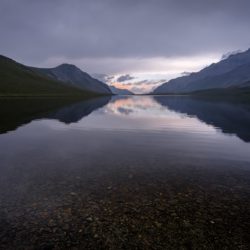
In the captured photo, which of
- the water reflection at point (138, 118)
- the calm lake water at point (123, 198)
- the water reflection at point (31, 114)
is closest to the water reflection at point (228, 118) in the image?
the water reflection at point (138, 118)

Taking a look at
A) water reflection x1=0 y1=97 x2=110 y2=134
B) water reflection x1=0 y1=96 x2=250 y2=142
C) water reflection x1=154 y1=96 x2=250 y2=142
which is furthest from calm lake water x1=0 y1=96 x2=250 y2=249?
water reflection x1=0 y1=97 x2=110 y2=134

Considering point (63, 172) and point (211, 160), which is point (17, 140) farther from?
point (211, 160)

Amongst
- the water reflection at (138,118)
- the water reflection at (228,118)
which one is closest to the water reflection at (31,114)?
the water reflection at (138,118)

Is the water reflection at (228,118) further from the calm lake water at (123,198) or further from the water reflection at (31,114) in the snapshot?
the water reflection at (31,114)

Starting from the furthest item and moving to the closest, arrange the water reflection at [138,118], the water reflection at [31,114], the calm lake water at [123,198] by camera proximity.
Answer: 1. the water reflection at [31,114]
2. the water reflection at [138,118]
3. the calm lake water at [123,198]

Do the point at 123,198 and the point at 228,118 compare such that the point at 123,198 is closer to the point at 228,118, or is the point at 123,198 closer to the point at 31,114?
the point at 228,118

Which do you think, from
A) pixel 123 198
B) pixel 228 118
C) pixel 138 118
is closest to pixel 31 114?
pixel 138 118

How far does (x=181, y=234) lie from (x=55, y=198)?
315 inches

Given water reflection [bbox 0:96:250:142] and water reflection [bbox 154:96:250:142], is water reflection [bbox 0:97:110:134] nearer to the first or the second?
water reflection [bbox 0:96:250:142]

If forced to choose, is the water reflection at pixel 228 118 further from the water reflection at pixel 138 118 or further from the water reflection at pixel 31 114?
→ the water reflection at pixel 31 114

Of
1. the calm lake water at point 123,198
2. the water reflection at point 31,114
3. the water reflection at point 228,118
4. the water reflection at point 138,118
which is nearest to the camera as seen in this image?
the calm lake water at point 123,198

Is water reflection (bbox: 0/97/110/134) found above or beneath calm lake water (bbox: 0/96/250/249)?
beneath

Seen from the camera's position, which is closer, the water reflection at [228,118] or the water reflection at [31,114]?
the water reflection at [228,118]

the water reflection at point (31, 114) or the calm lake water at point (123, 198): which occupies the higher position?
the calm lake water at point (123, 198)
